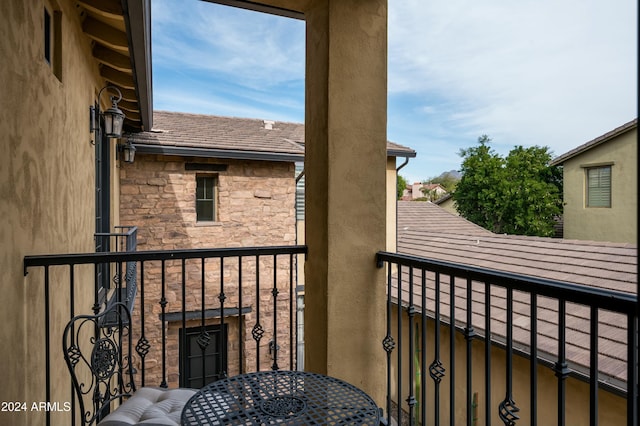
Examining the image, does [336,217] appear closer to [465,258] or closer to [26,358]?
[26,358]

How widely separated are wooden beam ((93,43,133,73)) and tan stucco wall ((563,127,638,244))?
9.76 meters

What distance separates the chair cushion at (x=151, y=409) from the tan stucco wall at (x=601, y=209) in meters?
10.2

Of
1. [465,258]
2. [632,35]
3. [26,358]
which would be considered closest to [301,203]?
[465,258]

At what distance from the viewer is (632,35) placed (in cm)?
54

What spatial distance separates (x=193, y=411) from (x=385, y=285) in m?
1.23

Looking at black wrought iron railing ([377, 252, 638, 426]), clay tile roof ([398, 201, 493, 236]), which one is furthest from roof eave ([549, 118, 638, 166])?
black wrought iron railing ([377, 252, 638, 426])

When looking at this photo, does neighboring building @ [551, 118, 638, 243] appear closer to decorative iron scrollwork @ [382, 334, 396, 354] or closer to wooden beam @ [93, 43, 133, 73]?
decorative iron scrollwork @ [382, 334, 396, 354]

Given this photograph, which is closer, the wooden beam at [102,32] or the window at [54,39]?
the window at [54,39]

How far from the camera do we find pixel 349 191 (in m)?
2.23

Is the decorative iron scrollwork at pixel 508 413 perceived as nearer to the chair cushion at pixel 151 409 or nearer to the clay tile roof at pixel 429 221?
the chair cushion at pixel 151 409

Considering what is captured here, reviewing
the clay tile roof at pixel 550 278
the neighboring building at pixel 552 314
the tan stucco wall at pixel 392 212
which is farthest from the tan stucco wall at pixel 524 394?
the tan stucco wall at pixel 392 212

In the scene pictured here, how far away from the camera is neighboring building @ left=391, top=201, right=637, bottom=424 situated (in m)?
3.58

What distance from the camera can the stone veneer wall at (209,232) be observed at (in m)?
7.32

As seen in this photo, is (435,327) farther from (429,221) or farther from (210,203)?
(429,221)
